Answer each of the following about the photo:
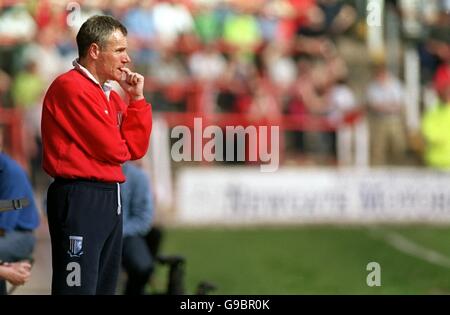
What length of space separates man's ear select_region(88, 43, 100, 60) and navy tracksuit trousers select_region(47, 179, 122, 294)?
703 mm

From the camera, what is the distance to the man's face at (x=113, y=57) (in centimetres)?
671

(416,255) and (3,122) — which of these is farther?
(3,122)

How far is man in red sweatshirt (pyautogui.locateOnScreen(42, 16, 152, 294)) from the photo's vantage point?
6617mm

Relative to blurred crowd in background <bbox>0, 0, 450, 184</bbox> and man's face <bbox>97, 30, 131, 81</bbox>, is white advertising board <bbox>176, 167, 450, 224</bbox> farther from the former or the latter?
man's face <bbox>97, 30, 131, 81</bbox>

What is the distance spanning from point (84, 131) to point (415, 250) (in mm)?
10573

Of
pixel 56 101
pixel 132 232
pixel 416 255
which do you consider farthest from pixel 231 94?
pixel 56 101

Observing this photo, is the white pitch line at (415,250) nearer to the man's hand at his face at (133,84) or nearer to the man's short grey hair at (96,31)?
the man's hand at his face at (133,84)

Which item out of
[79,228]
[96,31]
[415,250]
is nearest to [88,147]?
[79,228]

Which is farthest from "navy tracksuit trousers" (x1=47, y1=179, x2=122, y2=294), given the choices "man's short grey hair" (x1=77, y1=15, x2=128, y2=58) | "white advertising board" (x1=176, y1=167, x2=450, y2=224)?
"white advertising board" (x1=176, y1=167, x2=450, y2=224)

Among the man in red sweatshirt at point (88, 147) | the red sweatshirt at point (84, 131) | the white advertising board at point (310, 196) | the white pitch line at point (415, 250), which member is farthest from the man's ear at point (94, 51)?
the white advertising board at point (310, 196)

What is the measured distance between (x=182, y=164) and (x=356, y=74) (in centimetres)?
526

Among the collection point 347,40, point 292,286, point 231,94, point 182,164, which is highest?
point 347,40

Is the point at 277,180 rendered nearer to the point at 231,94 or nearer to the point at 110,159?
the point at 231,94

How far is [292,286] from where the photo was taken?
1280 centimetres
